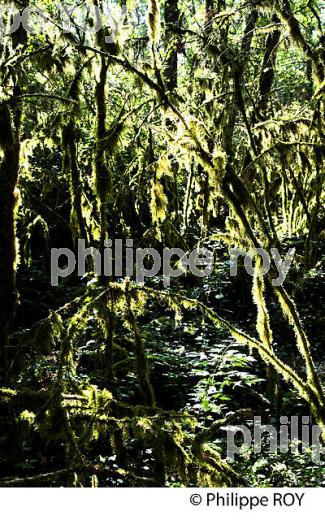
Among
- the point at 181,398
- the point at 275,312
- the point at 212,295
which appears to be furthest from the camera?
the point at 212,295

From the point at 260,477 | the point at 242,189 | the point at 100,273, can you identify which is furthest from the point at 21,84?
the point at 260,477

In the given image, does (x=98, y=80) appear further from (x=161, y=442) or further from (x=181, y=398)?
(x=181, y=398)

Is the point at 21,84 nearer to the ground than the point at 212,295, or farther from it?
farther from it

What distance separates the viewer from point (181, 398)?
5.99m

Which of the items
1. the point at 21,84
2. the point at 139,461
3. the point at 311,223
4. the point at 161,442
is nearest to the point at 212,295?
the point at 139,461

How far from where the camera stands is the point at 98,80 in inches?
109

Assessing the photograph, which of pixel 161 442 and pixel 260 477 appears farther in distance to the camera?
pixel 260 477

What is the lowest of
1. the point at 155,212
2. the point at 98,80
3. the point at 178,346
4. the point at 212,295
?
the point at 178,346

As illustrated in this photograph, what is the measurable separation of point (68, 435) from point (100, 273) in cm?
102

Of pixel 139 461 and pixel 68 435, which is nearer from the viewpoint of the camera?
pixel 68 435

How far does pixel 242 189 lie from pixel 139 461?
10.9 ft

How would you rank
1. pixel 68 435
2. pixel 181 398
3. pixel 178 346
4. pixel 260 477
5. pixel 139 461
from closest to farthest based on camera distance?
pixel 68 435, pixel 260 477, pixel 139 461, pixel 181 398, pixel 178 346

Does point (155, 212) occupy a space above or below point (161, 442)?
above

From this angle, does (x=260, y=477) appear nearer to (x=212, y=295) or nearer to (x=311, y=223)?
(x=311, y=223)
